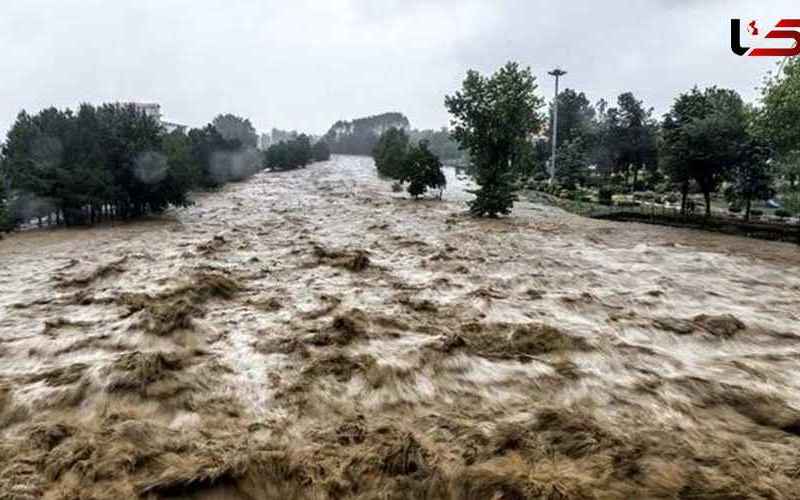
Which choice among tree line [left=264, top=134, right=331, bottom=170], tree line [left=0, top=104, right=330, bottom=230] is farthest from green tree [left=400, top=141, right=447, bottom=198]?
tree line [left=264, top=134, right=331, bottom=170]

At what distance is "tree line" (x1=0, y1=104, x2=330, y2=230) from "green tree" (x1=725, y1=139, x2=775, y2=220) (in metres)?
34.1

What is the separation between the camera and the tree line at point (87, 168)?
28828mm

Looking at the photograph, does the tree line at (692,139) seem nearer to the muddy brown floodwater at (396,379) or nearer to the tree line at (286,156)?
the muddy brown floodwater at (396,379)

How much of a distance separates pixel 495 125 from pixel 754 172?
14985 millimetres

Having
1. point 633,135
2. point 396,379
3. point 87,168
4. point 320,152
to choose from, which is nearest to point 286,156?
point 320,152

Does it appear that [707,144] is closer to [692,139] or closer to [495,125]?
[692,139]

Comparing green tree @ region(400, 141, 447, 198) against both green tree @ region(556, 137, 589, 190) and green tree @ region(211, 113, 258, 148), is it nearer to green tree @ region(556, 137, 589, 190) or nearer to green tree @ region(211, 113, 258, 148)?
green tree @ region(556, 137, 589, 190)

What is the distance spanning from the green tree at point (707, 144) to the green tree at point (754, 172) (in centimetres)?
44

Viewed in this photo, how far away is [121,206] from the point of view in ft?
112

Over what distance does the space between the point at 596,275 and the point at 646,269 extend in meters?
2.49

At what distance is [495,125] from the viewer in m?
34.2

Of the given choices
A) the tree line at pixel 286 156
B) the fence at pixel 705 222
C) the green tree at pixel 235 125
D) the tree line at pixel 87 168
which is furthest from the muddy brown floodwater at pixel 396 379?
the green tree at pixel 235 125

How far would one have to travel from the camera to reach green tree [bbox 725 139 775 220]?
28.5 meters

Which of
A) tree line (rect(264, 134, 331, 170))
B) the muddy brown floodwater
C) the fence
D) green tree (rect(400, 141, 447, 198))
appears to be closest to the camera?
the muddy brown floodwater
